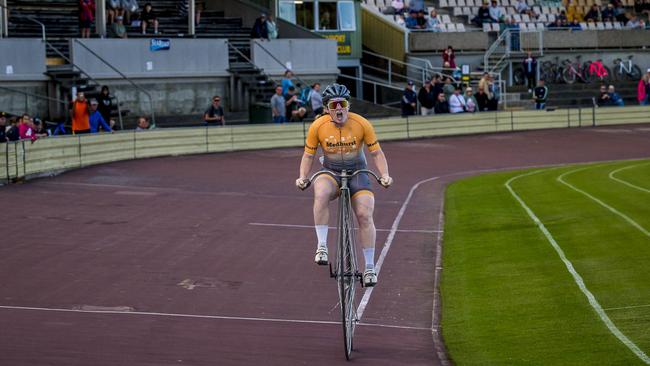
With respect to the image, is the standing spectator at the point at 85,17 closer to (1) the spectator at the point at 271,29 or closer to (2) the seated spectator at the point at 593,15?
(1) the spectator at the point at 271,29

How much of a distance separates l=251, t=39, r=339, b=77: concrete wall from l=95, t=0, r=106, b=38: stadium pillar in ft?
20.3

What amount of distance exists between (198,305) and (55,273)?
9.63ft

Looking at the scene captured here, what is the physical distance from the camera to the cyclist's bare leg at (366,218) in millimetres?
11367

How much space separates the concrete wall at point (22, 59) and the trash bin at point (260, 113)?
25.5 ft

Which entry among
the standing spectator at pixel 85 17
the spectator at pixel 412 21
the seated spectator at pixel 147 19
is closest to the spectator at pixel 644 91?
the spectator at pixel 412 21

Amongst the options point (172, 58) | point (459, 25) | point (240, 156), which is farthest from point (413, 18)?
point (240, 156)

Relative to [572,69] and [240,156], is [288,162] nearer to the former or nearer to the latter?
[240,156]

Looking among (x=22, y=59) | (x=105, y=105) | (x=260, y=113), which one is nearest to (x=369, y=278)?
(x=105, y=105)

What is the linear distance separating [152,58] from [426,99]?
9508 millimetres

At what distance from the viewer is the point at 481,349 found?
40.0 feet

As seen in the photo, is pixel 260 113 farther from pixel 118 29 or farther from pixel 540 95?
pixel 540 95

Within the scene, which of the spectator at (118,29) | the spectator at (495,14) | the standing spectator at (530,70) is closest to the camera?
the spectator at (118,29)

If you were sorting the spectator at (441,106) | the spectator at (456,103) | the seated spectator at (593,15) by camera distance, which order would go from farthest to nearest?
the seated spectator at (593,15)
the spectator at (456,103)
the spectator at (441,106)

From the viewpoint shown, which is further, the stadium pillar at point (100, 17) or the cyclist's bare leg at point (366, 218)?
the stadium pillar at point (100, 17)
